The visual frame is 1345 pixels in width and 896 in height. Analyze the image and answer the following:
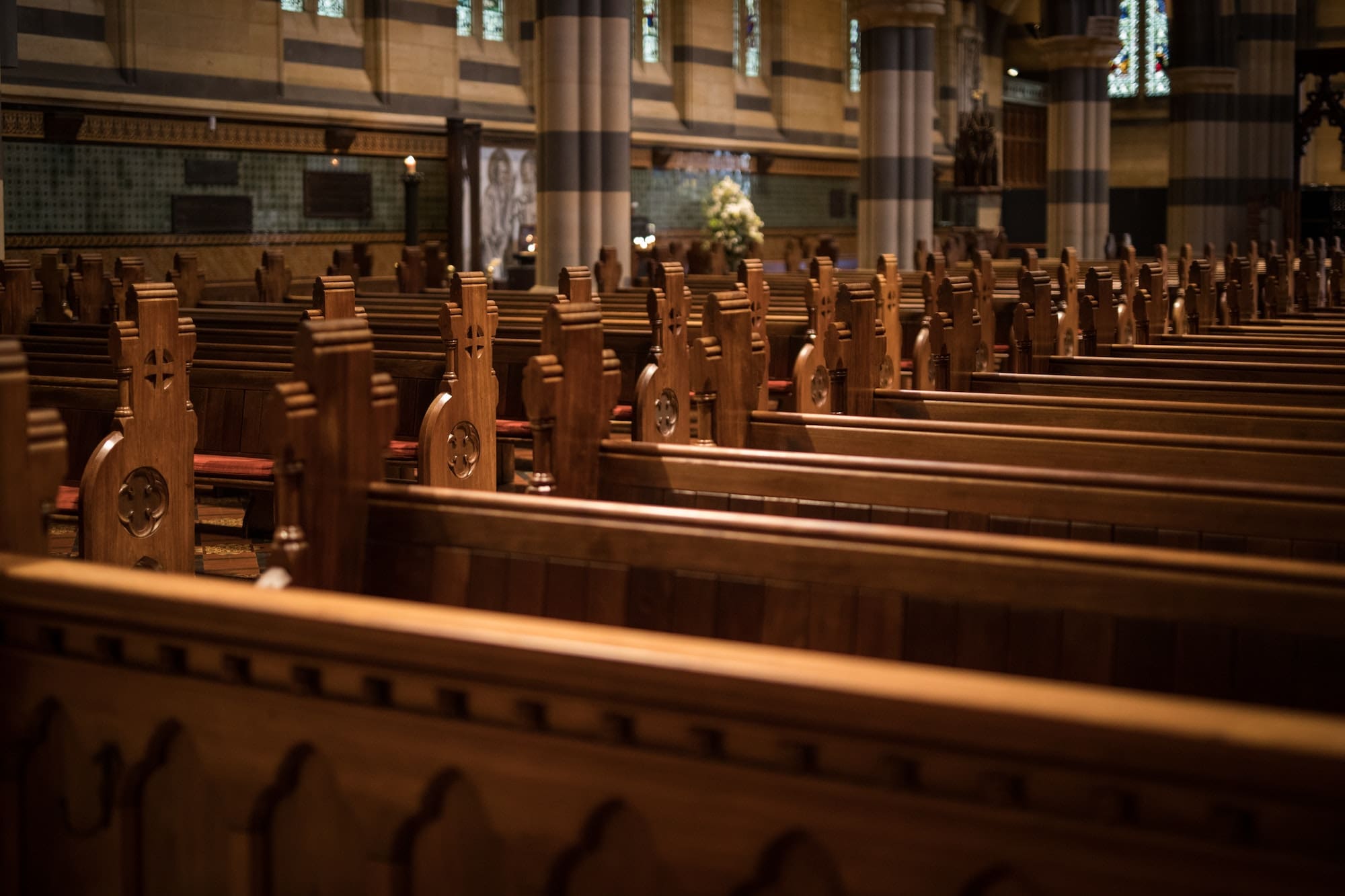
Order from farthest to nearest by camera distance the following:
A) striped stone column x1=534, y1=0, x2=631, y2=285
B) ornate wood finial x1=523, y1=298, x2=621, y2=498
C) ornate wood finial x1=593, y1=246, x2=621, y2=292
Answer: striped stone column x1=534, y1=0, x2=631, y2=285, ornate wood finial x1=593, y1=246, x2=621, y2=292, ornate wood finial x1=523, y1=298, x2=621, y2=498

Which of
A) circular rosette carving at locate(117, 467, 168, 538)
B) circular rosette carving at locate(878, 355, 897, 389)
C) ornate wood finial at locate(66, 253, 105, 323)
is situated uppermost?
ornate wood finial at locate(66, 253, 105, 323)

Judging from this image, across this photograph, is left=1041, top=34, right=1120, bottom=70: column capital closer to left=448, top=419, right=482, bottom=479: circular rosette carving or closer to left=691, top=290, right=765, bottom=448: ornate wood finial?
left=448, top=419, right=482, bottom=479: circular rosette carving

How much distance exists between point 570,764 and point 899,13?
58.5 feet

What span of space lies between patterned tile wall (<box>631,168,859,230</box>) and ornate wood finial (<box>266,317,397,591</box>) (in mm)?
19450

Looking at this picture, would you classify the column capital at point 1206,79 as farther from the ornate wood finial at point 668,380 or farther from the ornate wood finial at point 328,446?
the ornate wood finial at point 328,446

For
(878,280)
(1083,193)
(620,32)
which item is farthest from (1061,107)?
(878,280)

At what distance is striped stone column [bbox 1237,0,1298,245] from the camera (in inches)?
1013

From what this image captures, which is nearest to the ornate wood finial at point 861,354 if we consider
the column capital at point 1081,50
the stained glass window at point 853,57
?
the column capital at point 1081,50

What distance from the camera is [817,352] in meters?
6.41

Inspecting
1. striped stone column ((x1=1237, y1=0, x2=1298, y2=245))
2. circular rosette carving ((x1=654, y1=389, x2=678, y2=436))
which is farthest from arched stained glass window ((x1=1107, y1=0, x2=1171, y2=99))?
circular rosette carving ((x1=654, y1=389, x2=678, y2=436))

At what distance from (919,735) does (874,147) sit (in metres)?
18.1

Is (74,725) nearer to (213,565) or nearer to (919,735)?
(919,735)

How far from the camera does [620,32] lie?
44.0 feet

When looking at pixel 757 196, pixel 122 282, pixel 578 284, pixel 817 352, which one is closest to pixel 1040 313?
pixel 817 352
